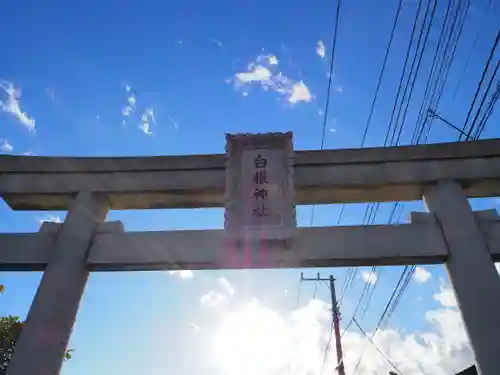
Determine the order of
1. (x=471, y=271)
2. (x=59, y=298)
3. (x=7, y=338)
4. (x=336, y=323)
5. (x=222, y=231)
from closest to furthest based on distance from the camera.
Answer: (x=471, y=271), (x=59, y=298), (x=222, y=231), (x=7, y=338), (x=336, y=323)

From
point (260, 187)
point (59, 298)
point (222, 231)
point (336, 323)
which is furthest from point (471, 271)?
point (336, 323)

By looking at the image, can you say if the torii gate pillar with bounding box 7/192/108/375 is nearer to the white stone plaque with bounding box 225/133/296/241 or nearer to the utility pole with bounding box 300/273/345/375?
the white stone plaque with bounding box 225/133/296/241

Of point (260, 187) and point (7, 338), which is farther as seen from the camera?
point (7, 338)

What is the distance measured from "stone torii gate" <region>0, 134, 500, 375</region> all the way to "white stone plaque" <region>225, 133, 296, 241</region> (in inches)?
5.3

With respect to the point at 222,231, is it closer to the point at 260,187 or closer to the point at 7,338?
the point at 260,187

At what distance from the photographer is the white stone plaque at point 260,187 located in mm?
4438

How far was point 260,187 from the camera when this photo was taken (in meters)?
4.80

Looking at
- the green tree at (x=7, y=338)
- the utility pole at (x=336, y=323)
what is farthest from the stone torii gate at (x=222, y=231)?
the utility pole at (x=336, y=323)

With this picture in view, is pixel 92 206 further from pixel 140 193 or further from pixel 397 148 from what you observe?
pixel 397 148

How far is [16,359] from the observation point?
151 inches

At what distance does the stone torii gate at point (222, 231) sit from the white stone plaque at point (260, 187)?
135mm

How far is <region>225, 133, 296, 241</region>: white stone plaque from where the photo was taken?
14.6 ft

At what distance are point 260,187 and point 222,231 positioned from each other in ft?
2.39

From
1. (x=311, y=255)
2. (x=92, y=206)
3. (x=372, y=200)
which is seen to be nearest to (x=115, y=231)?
(x=92, y=206)
